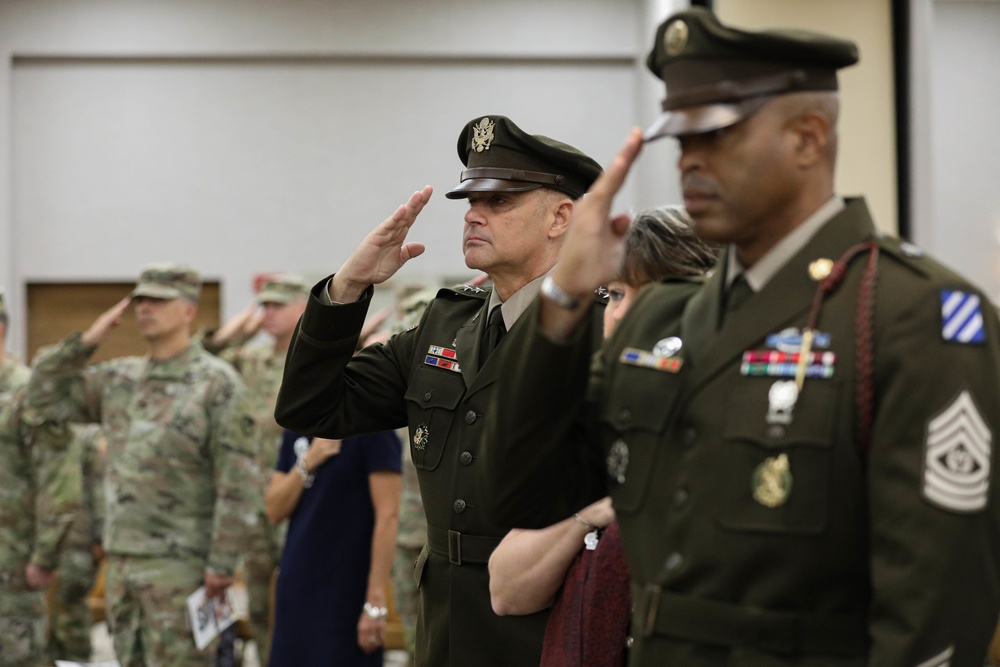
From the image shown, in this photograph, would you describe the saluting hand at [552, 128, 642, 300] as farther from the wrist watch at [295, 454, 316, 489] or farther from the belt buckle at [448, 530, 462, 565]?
the wrist watch at [295, 454, 316, 489]

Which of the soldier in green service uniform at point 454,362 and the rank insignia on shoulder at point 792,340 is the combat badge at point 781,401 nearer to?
the rank insignia on shoulder at point 792,340

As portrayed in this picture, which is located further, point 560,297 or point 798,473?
point 560,297

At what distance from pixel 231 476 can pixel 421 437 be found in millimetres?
2351

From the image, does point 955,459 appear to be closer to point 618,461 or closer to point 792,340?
point 792,340

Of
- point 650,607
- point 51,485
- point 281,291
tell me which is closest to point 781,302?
point 650,607

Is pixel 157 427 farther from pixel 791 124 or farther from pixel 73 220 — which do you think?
pixel 73 220

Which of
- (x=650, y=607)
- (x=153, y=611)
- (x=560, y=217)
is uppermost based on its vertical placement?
(x=560, y=217)

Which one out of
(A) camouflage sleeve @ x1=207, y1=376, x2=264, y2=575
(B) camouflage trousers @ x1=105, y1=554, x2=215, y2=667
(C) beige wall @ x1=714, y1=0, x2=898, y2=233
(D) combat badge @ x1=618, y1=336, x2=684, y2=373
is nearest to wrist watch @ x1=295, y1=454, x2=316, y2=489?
(A) camouflage sleeve @ x1=207, y1=376, x2=264, y2=575

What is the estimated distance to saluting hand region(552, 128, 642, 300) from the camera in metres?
1.47

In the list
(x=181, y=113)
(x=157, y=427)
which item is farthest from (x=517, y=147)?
(x=181, y=113)

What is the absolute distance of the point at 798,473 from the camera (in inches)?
53.1

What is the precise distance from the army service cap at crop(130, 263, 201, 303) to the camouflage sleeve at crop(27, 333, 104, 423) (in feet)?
1.10

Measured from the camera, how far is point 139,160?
9422 mm

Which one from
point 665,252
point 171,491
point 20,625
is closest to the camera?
point 665,252
